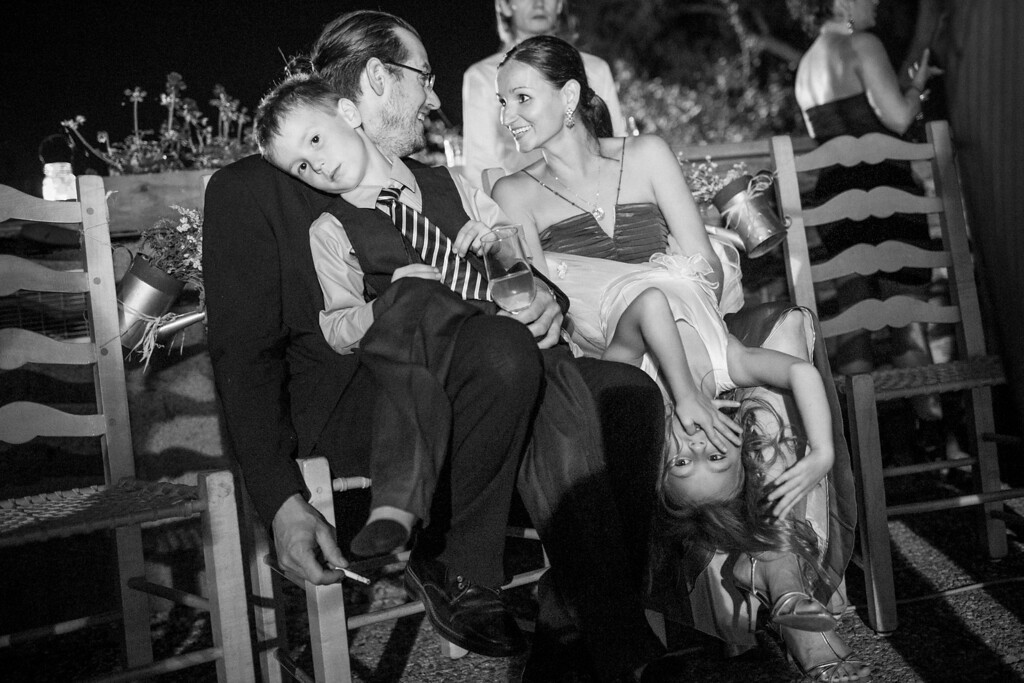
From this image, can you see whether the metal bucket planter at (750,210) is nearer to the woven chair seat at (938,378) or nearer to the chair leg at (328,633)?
the woven chair seat at (938,378)

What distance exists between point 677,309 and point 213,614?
1048mm

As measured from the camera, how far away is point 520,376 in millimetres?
1550

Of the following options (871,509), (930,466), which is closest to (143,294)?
(871,509)

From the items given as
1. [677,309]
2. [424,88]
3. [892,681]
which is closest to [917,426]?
[892,681]

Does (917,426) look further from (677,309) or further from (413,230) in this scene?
(413,230)

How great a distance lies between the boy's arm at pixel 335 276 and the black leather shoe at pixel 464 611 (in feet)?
1.40

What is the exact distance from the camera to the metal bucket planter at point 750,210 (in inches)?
96.7

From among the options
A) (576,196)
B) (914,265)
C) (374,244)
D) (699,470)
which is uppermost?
(576,196)

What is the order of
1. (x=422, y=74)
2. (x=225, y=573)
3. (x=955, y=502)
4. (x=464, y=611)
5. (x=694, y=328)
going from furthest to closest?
(x=955, y=502), (x=422, y=74), (x=694, y=328), (x=225, y=573), (x=464, y=611)

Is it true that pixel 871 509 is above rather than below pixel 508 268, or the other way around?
below

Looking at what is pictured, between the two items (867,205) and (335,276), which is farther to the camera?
(867,205)

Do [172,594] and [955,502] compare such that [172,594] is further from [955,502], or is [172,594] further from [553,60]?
[955,502]

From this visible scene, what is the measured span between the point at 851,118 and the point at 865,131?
0.21 feet

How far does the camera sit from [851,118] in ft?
10.7
